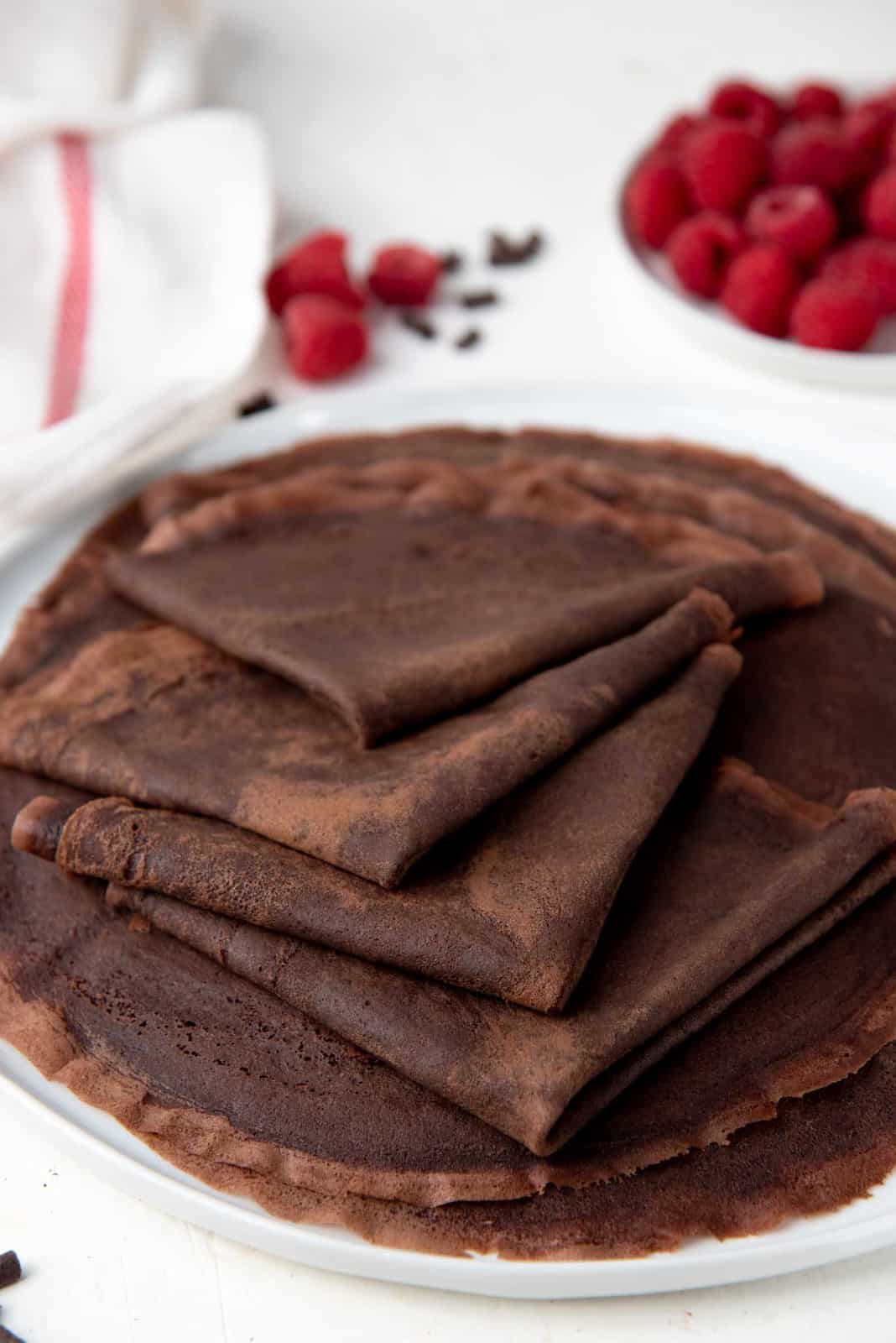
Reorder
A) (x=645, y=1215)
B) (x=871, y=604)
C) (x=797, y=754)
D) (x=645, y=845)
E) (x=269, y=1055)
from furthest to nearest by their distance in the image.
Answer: (x=871, y=604)
(x=797, y=754)
(x=645, y=845)
(x=269, y=1055)
(x=645, y=1215)

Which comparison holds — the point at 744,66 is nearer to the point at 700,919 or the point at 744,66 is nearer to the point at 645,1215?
the point at 700,919

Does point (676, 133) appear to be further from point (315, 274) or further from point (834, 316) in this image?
point (315, 274)

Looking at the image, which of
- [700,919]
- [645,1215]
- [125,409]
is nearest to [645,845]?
[700,919]

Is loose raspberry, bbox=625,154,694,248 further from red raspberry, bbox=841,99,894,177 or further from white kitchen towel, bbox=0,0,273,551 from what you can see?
white kitchen towel, bbox=0,0,273,551

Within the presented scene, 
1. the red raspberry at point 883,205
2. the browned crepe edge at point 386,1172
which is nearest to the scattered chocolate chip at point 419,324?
the red raspberry at point 883,205

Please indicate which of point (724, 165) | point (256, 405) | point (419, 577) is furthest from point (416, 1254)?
point (724, 165)

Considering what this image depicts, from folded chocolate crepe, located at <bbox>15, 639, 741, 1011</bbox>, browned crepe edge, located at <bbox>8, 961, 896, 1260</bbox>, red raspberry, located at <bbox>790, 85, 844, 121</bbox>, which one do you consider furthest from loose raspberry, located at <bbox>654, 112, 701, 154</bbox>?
browned crepe edge, located at <bbox>8, 961, 896, 1260</bbox>
